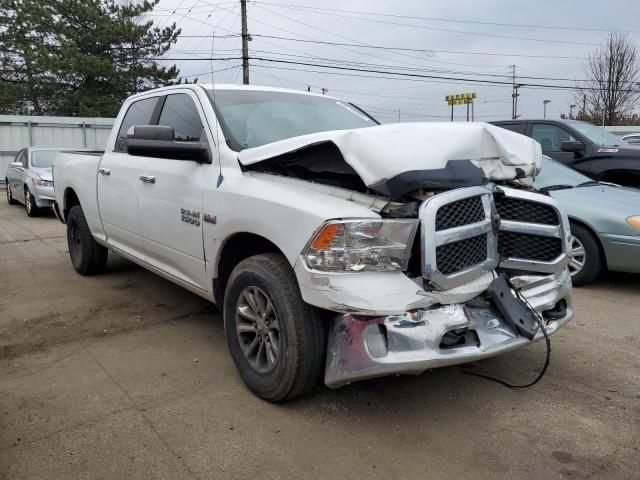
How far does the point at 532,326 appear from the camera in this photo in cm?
294

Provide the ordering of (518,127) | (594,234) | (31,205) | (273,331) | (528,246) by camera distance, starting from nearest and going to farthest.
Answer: (273,331), (528,246), (594,234), (518,127), (31,205)

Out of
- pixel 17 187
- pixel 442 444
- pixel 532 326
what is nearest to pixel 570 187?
pixel 532 326

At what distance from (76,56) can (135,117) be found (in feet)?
80.1

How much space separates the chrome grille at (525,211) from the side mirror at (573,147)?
5005 millimetres

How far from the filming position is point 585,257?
5523 millimetres

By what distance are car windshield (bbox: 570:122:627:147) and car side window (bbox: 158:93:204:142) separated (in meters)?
6.14

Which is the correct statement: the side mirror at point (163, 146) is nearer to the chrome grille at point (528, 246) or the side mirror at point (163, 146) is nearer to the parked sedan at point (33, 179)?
the chrome grille at point (528, 246)

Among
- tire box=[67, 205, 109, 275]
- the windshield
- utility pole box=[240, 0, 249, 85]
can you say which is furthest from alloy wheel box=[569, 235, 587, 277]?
utility pole box=[240, 0, 249, 85]

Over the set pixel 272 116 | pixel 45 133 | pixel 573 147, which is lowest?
pixel 573 147

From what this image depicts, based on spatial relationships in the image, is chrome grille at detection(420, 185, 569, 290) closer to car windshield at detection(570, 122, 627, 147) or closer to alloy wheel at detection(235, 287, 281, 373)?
alloy wheel at detection(235, 287, 281, 373)

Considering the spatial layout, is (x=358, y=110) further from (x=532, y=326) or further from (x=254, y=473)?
(x=254, y=473)

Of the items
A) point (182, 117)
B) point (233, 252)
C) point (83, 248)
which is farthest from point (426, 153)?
point (83, 248)

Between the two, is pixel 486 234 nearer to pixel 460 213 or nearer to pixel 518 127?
pixel 460 213

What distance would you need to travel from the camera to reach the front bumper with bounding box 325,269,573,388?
2574 mm
